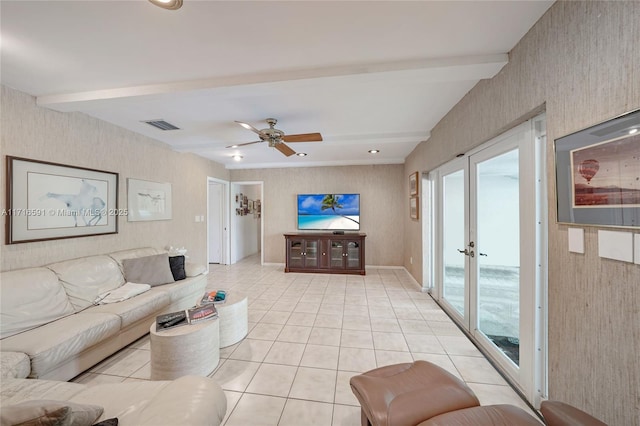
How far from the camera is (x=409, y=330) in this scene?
263cm

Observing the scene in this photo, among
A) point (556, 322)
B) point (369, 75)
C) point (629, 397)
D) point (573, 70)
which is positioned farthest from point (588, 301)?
point (369, 75)

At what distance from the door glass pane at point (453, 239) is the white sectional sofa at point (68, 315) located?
3.57 metres

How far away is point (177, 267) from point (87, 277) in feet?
2.99

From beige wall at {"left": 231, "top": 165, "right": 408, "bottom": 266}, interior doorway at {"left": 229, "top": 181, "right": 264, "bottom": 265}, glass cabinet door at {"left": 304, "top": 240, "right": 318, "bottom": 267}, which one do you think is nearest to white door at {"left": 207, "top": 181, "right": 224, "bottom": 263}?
interior doorway at {"left": 229, "top": 181, "right": 264, "bottom": 265}

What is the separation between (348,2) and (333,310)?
3.16 m

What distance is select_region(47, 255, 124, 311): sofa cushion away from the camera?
2.24 m

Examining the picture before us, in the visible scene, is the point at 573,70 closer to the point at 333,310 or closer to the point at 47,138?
the point at 333,310

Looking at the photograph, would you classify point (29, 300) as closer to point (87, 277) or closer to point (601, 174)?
point (87, 277)

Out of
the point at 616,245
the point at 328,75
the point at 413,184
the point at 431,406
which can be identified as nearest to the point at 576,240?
the point at 616,245

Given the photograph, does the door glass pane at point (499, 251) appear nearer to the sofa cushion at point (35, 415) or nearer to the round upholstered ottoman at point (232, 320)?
the round upholstered ottoman at point (232, 320)

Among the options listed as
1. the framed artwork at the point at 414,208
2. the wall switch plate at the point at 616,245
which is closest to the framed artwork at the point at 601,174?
the wall switch plate at the point at 616,245

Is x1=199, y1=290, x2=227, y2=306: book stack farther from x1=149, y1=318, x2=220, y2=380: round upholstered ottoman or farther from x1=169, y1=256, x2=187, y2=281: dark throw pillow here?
x1=169, y1=256, x2=187, y2=281: dark throw pillow

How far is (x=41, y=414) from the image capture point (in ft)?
2.46

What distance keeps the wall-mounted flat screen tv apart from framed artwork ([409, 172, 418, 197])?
1257mm
